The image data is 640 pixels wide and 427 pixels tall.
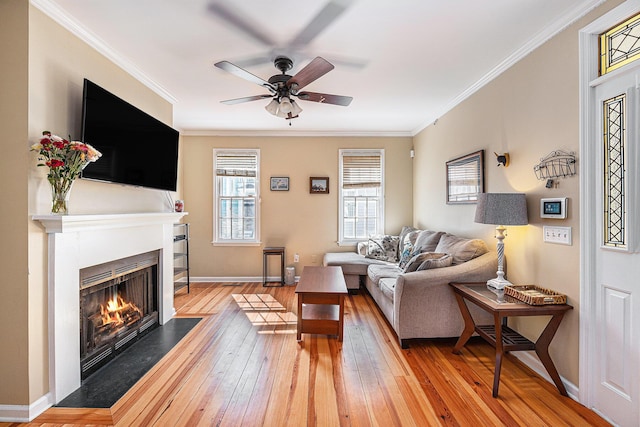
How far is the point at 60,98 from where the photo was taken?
218 centimetres

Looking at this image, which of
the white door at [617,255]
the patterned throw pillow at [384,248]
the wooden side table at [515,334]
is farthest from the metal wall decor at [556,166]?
the patterned throw pillow at [384,248]

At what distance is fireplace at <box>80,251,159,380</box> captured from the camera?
2.41 meters

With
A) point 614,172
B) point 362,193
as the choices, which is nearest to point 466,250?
point 614,172

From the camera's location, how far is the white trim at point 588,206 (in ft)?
6.53

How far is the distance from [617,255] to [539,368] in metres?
1.12

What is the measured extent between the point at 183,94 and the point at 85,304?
2.48 meters

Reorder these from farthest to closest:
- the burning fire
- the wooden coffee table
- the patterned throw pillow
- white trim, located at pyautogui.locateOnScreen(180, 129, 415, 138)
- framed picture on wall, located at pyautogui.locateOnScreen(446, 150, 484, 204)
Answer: white trim, located at pyautogui.locateOnScreen(180, 129, 415, 138)
the patterned throw pillow
framed picture on wall, located at pyautogui.locateOnScreen(446, 150, 484, 204)
the wooden coffee table
the burning fire

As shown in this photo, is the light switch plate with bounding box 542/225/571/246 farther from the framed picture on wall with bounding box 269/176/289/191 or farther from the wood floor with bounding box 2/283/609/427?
the framed picture on wall with bounding box 269/176/289/191

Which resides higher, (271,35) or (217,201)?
(271,35)

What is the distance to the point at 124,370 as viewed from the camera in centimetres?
247

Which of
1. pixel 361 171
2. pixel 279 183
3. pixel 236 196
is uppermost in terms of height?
pixel 361 171

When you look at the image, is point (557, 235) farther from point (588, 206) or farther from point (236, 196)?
point (236, 196)

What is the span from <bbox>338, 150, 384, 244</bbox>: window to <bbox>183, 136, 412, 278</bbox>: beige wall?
19cm

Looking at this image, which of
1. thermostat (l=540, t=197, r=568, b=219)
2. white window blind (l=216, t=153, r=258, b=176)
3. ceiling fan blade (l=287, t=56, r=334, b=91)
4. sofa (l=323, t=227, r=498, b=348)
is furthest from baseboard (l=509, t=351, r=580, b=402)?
white window blind (l=216, t=153, r=258, b=176)
